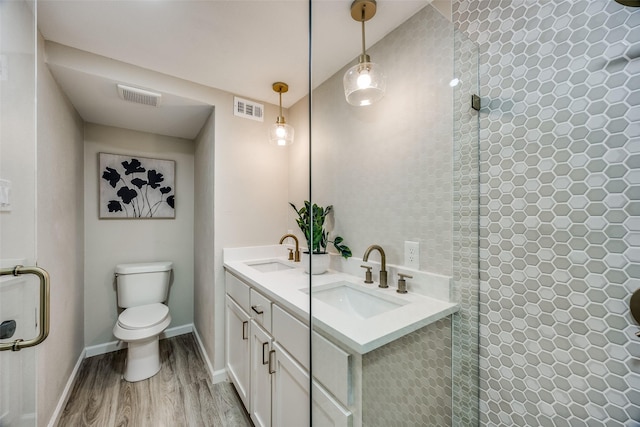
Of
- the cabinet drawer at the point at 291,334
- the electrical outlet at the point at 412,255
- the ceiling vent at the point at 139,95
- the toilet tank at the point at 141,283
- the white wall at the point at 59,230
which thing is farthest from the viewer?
the toilet tank at the point at 141,283

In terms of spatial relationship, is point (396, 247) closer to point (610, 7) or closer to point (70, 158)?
point (610, 7)

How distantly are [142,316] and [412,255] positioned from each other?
217 cm

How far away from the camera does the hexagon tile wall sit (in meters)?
0.66

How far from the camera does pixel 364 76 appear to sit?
1.15 meters

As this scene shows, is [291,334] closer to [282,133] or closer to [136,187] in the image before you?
[282,133]

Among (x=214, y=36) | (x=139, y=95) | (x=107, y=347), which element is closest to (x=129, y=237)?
(x=107, y=347)

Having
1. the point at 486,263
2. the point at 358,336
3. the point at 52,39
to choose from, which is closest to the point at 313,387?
the point at 358,336

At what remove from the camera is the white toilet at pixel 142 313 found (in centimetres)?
188

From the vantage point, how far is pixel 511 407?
2.82ft

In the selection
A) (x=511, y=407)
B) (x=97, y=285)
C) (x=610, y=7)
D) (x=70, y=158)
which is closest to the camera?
(x=610, y=7)

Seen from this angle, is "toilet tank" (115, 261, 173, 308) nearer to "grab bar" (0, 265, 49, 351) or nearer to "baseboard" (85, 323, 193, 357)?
"baseboard" (85, 323, 193, 357)

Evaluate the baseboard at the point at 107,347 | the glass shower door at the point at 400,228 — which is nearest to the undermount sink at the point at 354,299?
the glass shower door at the point at 400,228

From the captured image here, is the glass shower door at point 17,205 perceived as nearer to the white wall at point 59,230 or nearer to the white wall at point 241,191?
the white wall at point 59,230

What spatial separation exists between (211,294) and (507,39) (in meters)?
2.31
